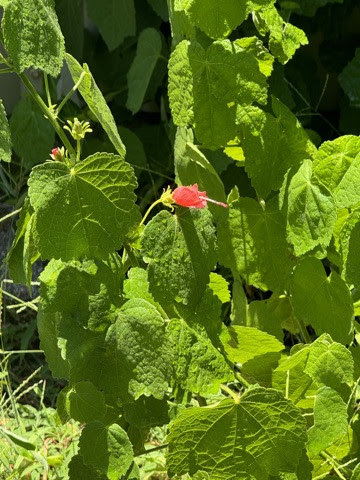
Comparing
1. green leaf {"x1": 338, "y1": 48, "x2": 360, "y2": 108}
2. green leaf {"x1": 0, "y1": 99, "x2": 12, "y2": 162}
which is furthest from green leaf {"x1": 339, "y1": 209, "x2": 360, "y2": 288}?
green leaf {"x1": 338, "y1": 48, "x2": 360, "y2": 108}

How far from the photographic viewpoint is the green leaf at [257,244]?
1.45 meters

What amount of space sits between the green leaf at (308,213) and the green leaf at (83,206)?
29cm

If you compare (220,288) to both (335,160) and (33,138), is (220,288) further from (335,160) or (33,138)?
(33,138)

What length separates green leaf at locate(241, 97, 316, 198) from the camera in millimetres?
1393

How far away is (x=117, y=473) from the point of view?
1.27 meters

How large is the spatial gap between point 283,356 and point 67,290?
0.39m

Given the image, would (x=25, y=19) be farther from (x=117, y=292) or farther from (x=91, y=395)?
(x=91, y=395)

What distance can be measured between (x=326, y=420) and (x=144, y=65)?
1.20 m

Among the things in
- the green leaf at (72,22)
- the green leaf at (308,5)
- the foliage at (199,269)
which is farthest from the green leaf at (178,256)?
the green leaf at (72,22)

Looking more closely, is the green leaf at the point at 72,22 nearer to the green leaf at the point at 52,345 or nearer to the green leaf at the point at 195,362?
the green leaf at the point at 52,345

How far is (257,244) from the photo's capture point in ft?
4.78

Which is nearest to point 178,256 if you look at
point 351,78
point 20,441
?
point 20,441

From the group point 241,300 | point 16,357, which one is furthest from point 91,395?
point 16,357

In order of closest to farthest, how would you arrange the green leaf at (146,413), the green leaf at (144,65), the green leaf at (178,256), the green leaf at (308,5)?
the green leaf at (178,256) → the green leaf at (146,413) → the green leaf at (144,65) → the green leaf at (308,5)
